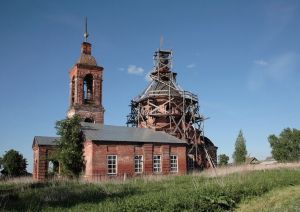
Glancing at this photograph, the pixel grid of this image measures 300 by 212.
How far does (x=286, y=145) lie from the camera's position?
2119 inches

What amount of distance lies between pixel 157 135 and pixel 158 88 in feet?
28.0

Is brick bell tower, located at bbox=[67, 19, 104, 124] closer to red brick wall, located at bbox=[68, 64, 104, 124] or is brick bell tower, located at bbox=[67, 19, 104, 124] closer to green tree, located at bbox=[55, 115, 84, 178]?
red brick wall, located at bbox=[68, 64, 104, 124]

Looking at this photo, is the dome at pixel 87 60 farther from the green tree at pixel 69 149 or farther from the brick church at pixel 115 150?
the green tree at pixel 69 149

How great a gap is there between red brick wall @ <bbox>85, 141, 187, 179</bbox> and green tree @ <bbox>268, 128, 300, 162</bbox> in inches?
1067

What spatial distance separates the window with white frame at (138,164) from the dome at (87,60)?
13.2 metres

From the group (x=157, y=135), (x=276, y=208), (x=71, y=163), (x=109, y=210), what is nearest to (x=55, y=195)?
(x=109, y=210)

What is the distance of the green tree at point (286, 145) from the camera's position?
53.0 metres

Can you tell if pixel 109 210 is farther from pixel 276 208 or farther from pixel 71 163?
pixel 71 163

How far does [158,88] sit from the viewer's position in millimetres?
39250

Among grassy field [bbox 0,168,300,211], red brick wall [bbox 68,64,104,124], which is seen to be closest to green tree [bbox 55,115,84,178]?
red brick wall [bbox 68,64,104,124]

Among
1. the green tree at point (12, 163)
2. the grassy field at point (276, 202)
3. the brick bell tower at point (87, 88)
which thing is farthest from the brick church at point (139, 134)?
the grassy field at point (276, 202)

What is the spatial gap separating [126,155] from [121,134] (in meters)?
2.03

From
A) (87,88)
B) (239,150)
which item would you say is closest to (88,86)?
(87,88)

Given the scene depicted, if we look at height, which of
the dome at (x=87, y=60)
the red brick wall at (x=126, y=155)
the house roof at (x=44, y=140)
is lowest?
the red brick wall at (x=126, y=155)
